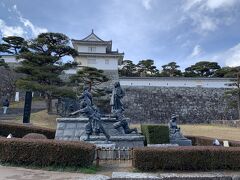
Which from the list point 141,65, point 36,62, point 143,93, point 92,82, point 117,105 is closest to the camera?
point 117,105

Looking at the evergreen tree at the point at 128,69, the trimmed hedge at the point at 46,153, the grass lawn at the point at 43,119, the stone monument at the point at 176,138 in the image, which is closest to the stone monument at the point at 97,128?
the stone monument at the point at 176,138

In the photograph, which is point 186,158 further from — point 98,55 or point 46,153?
point 98,55

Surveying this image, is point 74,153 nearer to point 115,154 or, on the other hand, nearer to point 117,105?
point 115,154

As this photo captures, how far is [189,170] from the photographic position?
6.07 meters

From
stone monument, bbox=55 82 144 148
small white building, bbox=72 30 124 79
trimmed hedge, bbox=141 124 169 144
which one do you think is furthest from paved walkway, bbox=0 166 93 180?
small white building, bbox=72 30 124 79

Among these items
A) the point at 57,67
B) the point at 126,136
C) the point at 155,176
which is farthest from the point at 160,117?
the point at 155,176

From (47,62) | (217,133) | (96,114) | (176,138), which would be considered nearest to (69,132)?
(96,114)

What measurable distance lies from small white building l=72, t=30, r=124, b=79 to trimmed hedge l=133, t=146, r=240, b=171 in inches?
1069

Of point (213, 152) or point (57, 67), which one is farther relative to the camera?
point (57, 67)

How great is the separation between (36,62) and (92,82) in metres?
4.46

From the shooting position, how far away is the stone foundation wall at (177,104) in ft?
89.6

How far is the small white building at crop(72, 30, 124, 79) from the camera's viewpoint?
33.8 m

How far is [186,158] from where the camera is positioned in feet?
19.7

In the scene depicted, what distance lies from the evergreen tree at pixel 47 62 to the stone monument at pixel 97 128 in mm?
8206
